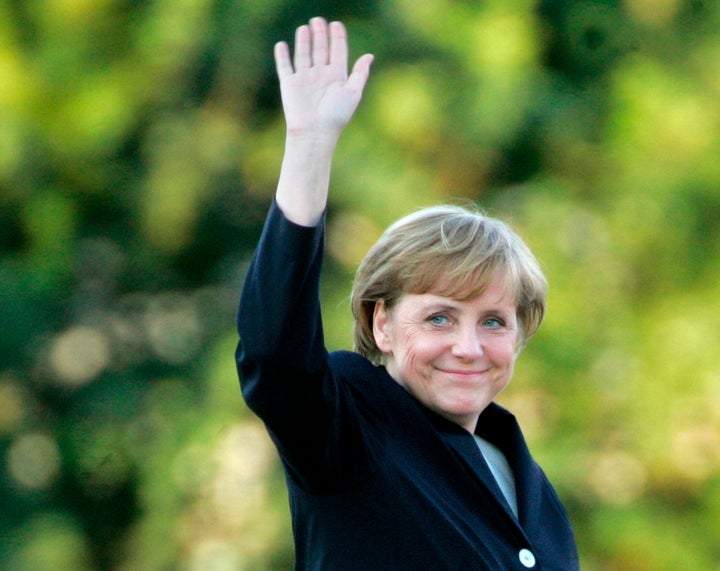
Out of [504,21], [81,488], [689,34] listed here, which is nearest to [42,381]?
[81,488]

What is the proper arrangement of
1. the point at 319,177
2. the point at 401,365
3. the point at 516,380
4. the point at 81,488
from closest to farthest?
the point at 319,177, the point at 401,365, the point at 516,380, the point at 81,488

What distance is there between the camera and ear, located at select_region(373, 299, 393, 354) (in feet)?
6.38

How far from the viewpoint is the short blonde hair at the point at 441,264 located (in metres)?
1.87

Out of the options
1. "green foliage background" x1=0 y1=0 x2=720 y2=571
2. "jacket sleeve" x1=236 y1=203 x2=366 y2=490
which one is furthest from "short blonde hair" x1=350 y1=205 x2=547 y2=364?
"green foliage background" x1=0 y1=0 x2=720 y2=571

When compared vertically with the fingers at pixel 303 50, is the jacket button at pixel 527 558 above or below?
below

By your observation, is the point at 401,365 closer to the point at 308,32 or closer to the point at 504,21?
the point at 308,32

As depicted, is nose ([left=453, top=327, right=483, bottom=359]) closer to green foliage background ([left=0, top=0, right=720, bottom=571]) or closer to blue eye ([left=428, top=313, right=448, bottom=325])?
blue eye ([left=428, top=313, right=448, bottom=325])

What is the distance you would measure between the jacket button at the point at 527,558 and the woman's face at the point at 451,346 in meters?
0.22

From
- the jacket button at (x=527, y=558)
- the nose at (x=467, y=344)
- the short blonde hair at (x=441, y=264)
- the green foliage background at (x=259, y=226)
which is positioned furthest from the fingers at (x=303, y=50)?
the green foliage background at (x=259, y=226)

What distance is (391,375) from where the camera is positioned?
196cm

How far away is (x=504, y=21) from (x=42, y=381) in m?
2.50

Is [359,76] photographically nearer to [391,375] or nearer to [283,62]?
[283,62]

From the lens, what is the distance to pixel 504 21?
541cm

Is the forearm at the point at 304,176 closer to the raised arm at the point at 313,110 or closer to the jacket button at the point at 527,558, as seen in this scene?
the raised arm at the point at 313,110
